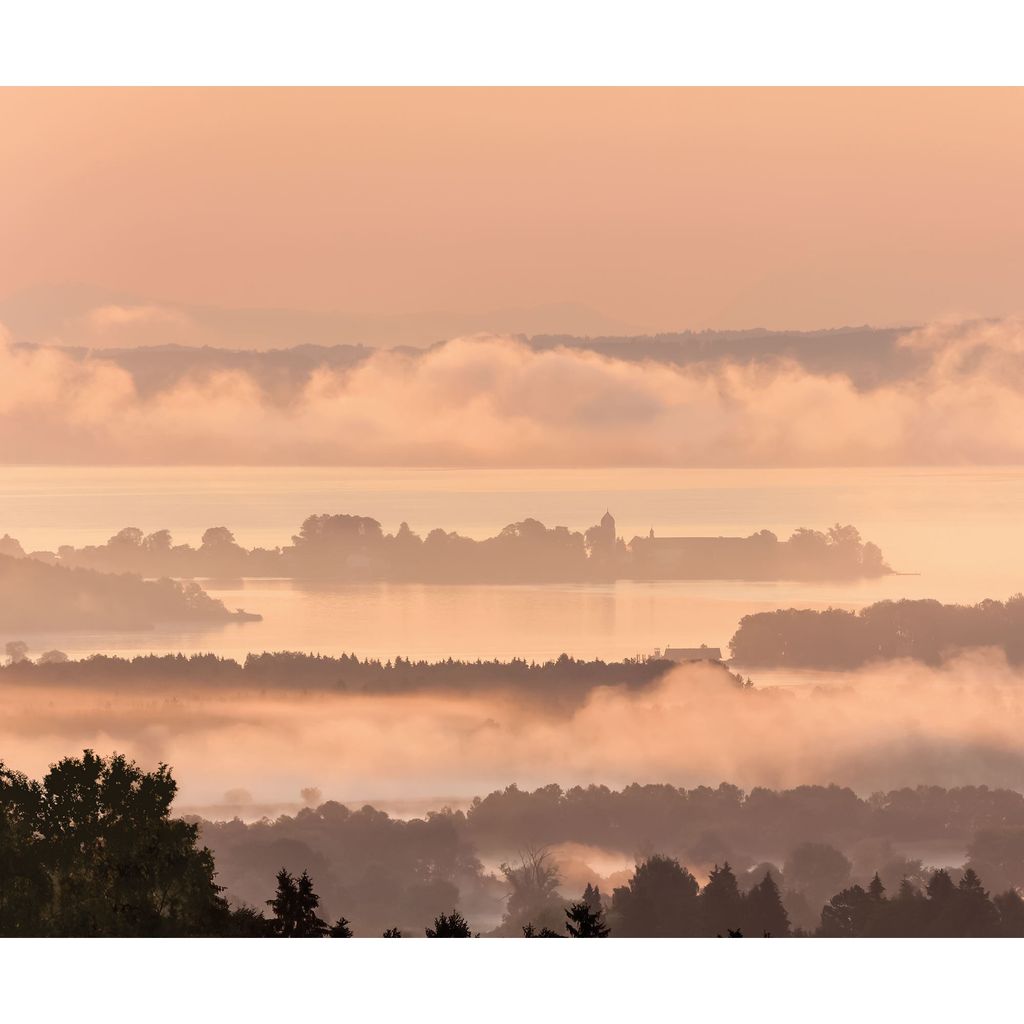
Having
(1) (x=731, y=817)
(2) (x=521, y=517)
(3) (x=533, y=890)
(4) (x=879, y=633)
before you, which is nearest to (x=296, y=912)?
(3) (x=533, y=890)

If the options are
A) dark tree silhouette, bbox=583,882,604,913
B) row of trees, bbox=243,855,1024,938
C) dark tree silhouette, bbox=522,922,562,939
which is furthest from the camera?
dark tree silhouette, bbox=583,882,604,913

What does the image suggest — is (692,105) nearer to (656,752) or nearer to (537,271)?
(537,271)

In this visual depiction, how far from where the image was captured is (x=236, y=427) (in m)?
18.5

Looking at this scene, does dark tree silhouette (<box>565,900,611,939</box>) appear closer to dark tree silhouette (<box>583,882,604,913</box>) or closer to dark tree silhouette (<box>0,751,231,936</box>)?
dark tree silhouette (<box>583,882,604,913</box>)

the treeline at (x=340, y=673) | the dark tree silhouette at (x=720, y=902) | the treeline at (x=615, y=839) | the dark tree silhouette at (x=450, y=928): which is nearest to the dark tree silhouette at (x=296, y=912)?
the treeline at (x=615, y=839)

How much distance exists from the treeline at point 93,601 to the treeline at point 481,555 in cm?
15

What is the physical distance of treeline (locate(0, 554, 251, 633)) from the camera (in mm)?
17609

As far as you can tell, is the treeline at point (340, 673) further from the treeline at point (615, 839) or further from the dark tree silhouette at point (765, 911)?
the dark tree silhouette at point (765, 911)

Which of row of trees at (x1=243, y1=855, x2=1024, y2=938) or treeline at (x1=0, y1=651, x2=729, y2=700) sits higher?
treeline at (x1=0, y1=651, x2=729, y2=700)

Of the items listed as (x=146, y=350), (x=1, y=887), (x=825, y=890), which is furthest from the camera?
(x=146, y=350)

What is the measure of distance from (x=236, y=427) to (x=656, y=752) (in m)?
6.14

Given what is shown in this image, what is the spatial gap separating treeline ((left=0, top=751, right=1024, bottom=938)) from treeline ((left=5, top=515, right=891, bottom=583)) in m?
2.40

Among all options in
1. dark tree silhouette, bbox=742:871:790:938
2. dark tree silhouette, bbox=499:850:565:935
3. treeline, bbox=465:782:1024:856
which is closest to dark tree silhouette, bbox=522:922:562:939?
dark tree silhouette, bbox=499:850:565:935

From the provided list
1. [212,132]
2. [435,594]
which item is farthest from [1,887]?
[212,132]
